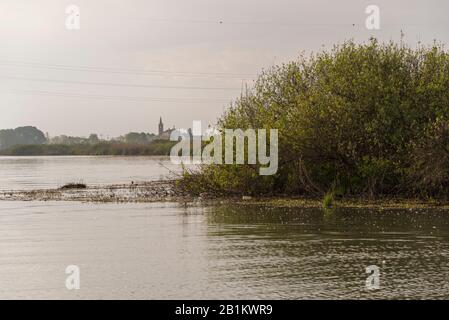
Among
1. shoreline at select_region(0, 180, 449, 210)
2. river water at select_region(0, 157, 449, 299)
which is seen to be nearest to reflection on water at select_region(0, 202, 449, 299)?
river water at select_region(0, 157, 449, 299)

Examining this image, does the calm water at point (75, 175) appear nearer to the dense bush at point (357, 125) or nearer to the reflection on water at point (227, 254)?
the dense bush at point (357, 125)

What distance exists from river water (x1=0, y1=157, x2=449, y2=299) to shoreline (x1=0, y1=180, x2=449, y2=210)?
2.70 meters

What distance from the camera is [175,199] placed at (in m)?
36.1

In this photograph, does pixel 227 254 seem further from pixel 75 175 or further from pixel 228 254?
pixel 75 175

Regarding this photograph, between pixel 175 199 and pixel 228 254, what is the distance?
61.9 feet

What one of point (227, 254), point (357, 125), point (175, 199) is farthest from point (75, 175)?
point (227, 254)

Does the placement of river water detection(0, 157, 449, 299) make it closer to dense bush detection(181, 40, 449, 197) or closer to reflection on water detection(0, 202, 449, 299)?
reflection on water detection(0, 202, 449, 299)

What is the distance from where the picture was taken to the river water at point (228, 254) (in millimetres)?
13508

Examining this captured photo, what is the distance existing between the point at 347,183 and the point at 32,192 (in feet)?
60.0

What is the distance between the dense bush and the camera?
109ft

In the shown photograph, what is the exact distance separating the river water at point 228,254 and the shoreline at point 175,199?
2.70m

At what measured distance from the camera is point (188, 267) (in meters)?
15.8
